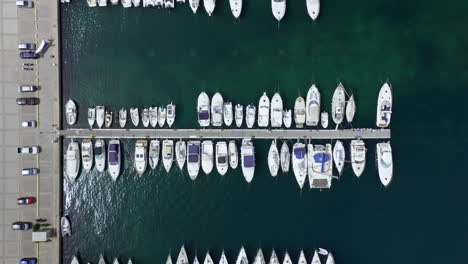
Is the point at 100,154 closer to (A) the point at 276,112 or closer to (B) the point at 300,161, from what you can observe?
(A) the point at 276,112

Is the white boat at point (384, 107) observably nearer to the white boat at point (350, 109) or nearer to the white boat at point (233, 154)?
the white boat at point (350, 109)

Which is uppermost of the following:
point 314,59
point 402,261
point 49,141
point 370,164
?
point 314,59

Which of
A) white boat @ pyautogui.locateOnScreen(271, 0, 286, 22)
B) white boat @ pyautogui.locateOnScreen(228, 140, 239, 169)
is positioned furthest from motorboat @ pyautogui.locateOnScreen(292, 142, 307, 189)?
white boat @ pyautogui.locateOnScreen(271, 0, 286, 22)

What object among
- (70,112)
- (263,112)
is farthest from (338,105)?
(70,112)

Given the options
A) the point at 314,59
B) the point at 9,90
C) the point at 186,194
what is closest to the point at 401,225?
the point at 314,59

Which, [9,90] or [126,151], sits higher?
[9,90]

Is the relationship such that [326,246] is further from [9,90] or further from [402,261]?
[9,90]
